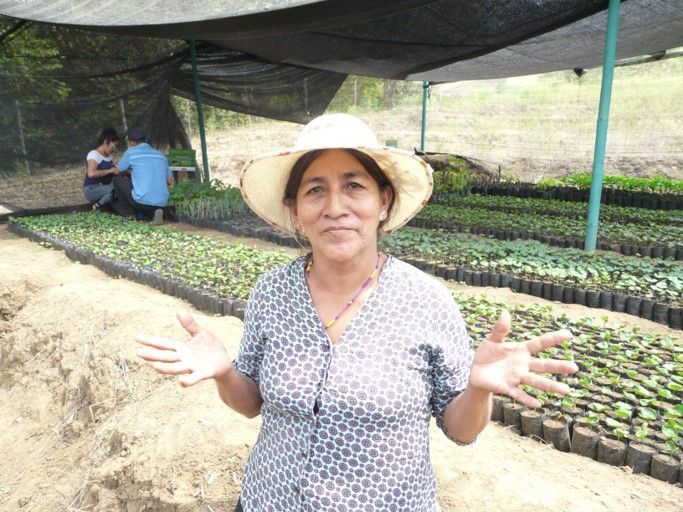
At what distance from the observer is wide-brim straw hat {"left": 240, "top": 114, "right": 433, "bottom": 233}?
4.11 feet

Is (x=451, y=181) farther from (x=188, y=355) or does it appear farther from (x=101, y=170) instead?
(x=188, y=355)

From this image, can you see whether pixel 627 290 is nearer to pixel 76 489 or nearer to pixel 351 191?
pixel 351 191

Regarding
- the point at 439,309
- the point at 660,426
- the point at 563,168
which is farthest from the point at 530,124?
the point at 439,309

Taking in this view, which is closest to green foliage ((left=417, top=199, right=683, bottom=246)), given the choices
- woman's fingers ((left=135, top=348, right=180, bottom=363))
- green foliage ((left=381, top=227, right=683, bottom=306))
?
green foliage ((left=381, top=227, right=683, bottom=306))

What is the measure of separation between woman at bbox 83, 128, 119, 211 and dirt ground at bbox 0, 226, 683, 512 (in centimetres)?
319

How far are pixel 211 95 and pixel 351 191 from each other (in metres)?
9.52

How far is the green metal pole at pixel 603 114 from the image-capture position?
5.22m

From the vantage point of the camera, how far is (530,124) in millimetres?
17547

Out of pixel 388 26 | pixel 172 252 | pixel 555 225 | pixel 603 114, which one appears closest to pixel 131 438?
pixel 172 252

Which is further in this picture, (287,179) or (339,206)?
(287,179)

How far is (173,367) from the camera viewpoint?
1205mm

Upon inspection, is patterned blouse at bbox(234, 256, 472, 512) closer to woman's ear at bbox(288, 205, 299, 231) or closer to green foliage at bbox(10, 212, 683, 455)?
woman's ear at bbox(288, 205, 299, 231)

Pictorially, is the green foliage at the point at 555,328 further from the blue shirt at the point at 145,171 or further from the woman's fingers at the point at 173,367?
the woman's fingers at the point at 173,367

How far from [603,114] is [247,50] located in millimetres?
5205
